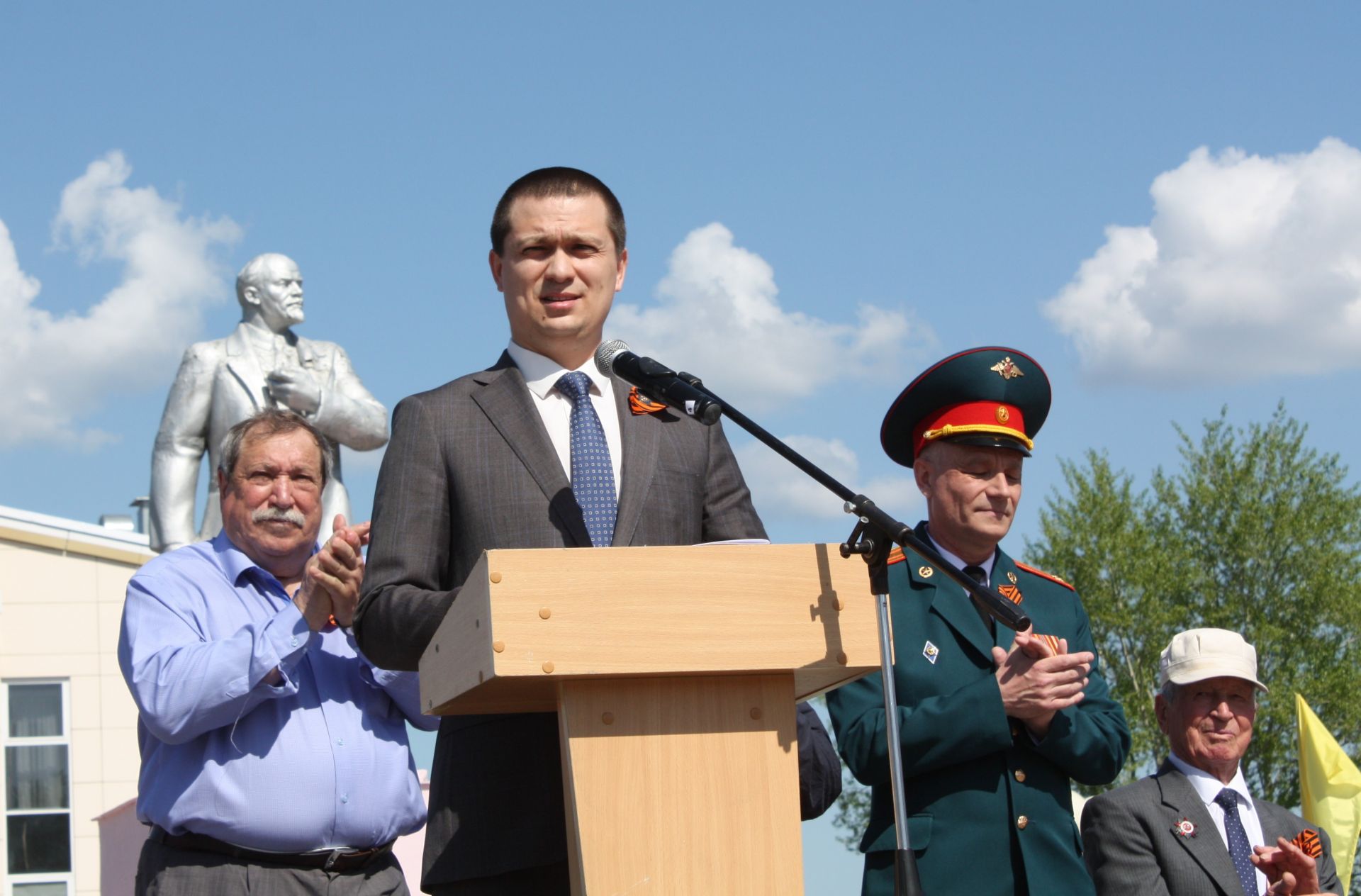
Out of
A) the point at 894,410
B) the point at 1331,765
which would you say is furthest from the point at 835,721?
the point at 1331,765

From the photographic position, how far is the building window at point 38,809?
1684cm

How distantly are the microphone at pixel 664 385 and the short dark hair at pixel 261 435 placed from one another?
1.53 meters

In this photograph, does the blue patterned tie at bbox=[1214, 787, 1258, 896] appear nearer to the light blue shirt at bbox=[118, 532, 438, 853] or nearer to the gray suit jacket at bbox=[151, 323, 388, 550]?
the light blue shirt at bbox=[118, 532, 438, 853]

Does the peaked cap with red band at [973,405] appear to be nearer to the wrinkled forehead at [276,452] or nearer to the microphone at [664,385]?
the microphone at [664,385]

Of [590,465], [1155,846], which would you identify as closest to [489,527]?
[590,465]

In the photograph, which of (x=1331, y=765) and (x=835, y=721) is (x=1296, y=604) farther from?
(x=835, y=721)

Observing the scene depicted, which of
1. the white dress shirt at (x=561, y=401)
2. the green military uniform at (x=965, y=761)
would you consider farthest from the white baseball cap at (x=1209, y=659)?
the white dress shirt at (x=561, y=401)

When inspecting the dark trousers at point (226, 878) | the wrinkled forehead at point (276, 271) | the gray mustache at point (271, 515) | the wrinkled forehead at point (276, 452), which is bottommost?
the dark trousers at point (226, 878)

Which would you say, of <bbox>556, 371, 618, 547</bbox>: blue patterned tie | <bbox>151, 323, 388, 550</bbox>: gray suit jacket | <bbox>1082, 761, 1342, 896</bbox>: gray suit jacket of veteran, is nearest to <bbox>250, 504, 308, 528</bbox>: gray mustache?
<bbox>556, 371, 618, 547</bbox>: blue patterned tie

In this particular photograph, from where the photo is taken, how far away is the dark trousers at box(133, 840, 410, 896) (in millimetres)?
3771

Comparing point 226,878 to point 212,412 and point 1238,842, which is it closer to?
point 1238,842

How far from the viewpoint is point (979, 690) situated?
3.50 m

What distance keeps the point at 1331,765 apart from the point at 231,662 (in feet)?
15.1

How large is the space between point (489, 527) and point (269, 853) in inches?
48.4
